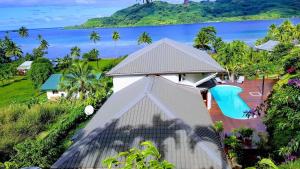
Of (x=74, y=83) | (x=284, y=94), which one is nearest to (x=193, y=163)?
(x=284, y=94)

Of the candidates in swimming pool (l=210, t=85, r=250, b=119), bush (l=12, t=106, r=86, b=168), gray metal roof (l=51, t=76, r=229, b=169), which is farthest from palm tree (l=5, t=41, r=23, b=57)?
gray metal roof (l=51, t=76, r=229, b=169)

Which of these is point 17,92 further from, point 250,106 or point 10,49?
point 250,106

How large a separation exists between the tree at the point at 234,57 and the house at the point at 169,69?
18.1m

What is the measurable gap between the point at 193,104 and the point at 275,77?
30.2 metres

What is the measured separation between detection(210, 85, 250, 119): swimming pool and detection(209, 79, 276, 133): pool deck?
0.62 metres

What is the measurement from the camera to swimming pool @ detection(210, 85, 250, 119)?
2916 centimetres

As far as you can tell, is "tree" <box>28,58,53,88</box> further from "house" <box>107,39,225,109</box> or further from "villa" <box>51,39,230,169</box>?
"villa" <box>51,39,230,169</box>

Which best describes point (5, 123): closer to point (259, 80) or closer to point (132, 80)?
point (132, 80)

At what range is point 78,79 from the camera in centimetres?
3575

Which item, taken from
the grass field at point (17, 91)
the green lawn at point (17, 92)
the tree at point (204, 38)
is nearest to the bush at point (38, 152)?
the grass field at point (17, 91)

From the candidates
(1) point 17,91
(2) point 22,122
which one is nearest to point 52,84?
(1) point 17,91

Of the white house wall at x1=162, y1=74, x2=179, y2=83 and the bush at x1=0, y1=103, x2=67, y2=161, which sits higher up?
the white house wall at x1=162, y1=74, x2=179, y2=83

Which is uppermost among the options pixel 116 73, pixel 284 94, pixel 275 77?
pixel 284 94

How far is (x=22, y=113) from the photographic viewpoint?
33312mm
